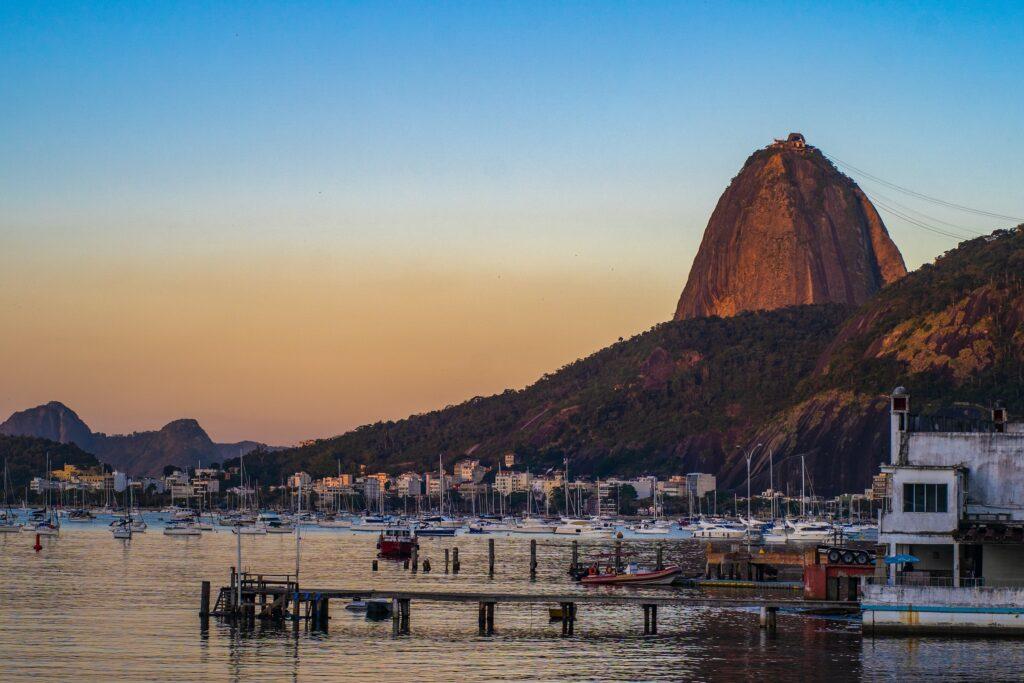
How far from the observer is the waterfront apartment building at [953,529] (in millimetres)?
67375

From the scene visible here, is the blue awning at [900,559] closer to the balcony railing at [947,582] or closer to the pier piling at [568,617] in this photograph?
the balcony railing at [947,582]

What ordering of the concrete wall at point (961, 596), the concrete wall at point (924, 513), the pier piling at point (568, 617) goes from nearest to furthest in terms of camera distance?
the concrete wall at point (961, 596) < the concrete wall at point (924, 513) < the pier piling at point (568, 617)

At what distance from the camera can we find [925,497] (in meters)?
70.1

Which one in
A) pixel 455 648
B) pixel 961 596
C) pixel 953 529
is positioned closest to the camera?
pixel 961 596

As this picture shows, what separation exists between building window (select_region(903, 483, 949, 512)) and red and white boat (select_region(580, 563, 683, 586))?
3541cm

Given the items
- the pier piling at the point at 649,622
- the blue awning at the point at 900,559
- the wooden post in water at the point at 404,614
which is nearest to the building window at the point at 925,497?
the blue awning at the point at 900,559

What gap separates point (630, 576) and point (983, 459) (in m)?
38.8

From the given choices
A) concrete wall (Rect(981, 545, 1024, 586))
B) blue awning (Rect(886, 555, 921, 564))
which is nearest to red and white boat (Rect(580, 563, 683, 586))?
blue awning (Rect(886, 555, 921, 564))

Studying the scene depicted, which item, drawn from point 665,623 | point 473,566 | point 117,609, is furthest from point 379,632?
point 473,566

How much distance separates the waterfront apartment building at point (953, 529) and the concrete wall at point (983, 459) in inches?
1.8

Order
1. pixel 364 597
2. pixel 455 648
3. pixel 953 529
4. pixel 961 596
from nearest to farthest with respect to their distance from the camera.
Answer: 1. pixel 961 596
2. pixel 953 529
3. pixel 455 648
4. pixel 364 597

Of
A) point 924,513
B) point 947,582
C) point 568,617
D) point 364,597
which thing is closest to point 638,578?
point 568,617

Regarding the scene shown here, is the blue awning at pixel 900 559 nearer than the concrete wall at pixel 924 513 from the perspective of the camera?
Yes

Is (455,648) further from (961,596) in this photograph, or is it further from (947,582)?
(961,596)
